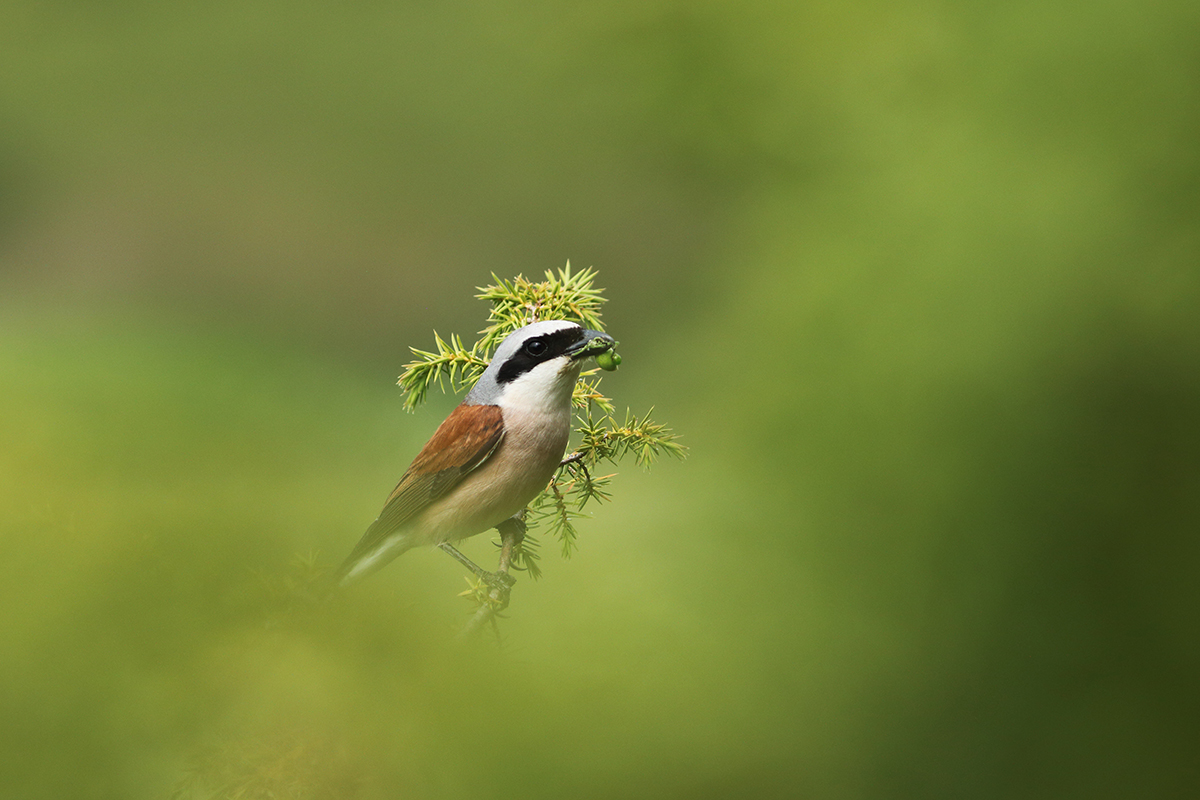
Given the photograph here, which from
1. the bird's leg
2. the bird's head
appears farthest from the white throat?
the bird's leg

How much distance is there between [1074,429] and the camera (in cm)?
154

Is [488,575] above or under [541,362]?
under

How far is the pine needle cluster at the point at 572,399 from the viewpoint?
828 millimetres

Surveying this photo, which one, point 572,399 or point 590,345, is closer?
point 590,345

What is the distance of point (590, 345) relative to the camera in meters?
0.72

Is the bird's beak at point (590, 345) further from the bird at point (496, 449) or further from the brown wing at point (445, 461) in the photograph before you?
the brown wing at point (445, 461)

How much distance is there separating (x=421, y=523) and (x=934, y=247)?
1.34 meters

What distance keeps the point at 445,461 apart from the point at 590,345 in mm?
198

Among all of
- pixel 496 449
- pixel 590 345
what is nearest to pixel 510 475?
pixel 496 449

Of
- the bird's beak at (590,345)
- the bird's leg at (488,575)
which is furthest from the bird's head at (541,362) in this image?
the bird's leg at (488,575)

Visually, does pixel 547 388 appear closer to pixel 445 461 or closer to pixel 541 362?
pixel 541 362

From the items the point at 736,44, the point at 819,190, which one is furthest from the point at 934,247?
the point at 736,44

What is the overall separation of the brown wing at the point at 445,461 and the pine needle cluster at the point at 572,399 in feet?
0.16

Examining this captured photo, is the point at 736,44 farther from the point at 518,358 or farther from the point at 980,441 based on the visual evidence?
the point at 518,358
